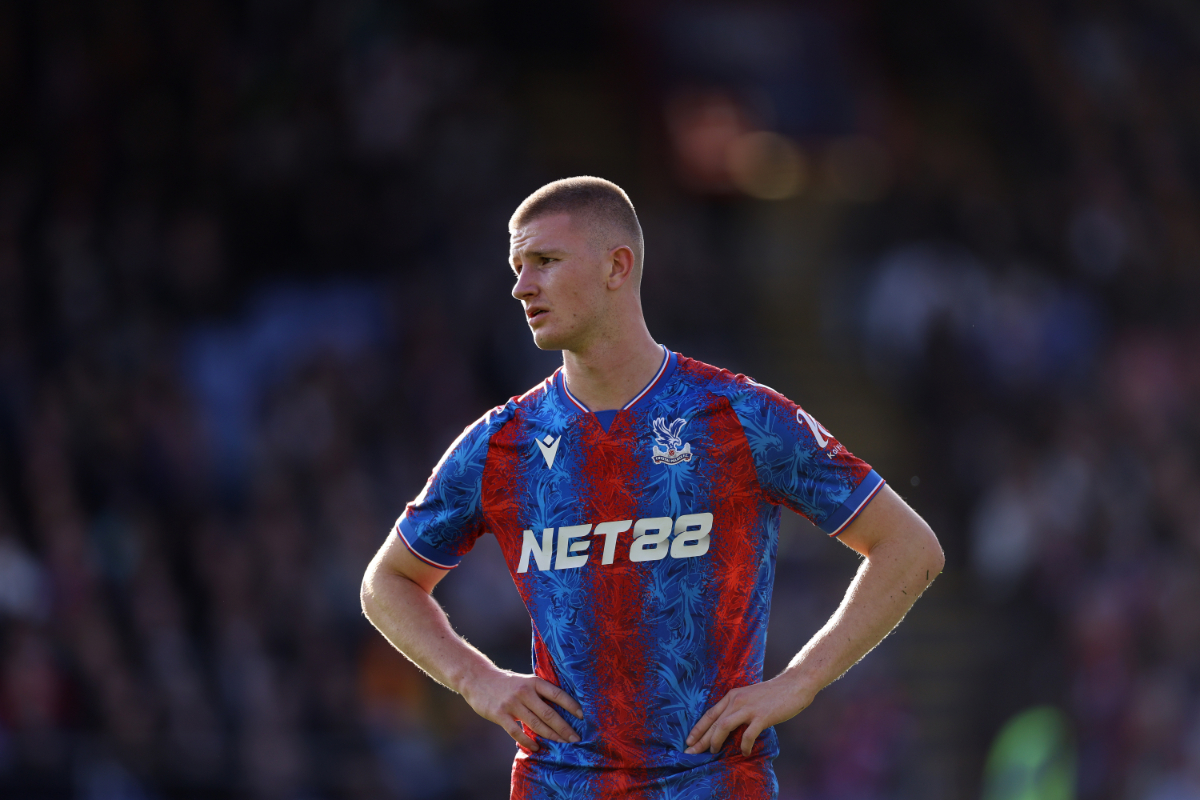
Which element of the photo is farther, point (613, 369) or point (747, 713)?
point (613, 369)

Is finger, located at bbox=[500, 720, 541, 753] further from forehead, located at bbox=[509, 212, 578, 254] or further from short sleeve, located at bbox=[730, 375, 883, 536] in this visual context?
forehead, located at bbox=[509, 212, 578, 254]

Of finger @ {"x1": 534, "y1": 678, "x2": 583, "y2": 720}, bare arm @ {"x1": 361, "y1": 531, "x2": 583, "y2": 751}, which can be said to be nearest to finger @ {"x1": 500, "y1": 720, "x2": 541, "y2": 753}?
bare arm @ {"x1": 361, "y1": 531, "x2": 583, "y2": 751}

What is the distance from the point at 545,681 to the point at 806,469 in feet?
2.57

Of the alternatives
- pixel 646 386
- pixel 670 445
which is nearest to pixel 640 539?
pixel 670 445

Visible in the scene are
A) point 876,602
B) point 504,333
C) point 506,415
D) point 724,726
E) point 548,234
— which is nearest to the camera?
point 724,726

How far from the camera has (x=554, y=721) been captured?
355cm

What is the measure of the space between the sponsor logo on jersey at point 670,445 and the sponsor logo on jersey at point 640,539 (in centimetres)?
14

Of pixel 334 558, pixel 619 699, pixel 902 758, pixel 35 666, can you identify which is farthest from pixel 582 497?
pixel 902 758

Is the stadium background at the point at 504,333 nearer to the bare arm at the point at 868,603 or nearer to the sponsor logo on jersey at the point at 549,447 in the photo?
the sponsor logo on jersey at the point at 549,447

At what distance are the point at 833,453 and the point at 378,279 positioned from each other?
8037 millimetres

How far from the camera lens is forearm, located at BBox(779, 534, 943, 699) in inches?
140

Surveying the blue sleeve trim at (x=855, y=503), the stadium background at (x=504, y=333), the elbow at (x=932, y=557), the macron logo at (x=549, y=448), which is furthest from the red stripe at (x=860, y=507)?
the stadium background at (x=504, y=333)

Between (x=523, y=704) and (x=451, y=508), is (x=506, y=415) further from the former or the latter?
(x=523, y=704)

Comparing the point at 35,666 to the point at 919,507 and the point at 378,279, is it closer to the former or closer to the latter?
the point at 378,279
